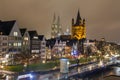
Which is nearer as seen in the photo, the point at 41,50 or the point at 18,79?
the point at 18,79

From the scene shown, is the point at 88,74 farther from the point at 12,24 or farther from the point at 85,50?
the point at 85,50

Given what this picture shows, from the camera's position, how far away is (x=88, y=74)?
76.9 metres

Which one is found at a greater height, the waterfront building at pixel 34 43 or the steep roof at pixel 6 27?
the steep roof at pixel 6 27

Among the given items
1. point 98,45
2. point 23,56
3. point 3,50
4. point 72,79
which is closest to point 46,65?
point 23,56

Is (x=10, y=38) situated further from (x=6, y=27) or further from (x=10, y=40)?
(x=6, y=27)

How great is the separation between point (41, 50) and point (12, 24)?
23.4m

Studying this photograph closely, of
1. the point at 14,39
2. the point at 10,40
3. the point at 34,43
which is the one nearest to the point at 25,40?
the point at 14,39

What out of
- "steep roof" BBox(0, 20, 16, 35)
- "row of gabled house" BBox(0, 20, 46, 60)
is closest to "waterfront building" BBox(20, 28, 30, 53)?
"row of gabled house" BBox(0, 20, 46, 60)

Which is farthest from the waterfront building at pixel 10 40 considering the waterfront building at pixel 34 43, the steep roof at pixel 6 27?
the waterfront building at pixel 34 43

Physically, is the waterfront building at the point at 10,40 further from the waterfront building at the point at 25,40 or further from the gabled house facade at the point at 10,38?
the waterfront building at the point at 25,40

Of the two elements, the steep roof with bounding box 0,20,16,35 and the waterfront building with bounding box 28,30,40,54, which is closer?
the steep roof with bounding box 0,20,16,35

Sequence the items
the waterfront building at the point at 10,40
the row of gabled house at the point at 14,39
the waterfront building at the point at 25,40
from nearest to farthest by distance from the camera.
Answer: the waterfront building at the point at 10,40
the row of gabled house at the point at 14,39
the waterfront building at the point at 25,40

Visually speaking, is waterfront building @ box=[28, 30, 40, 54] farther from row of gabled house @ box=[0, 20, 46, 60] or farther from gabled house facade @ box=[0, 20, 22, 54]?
gabled house facade @ box=[0, 20, 22, 54]

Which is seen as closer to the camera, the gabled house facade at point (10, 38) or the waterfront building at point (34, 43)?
the gabled house facade at point (10, 38)
